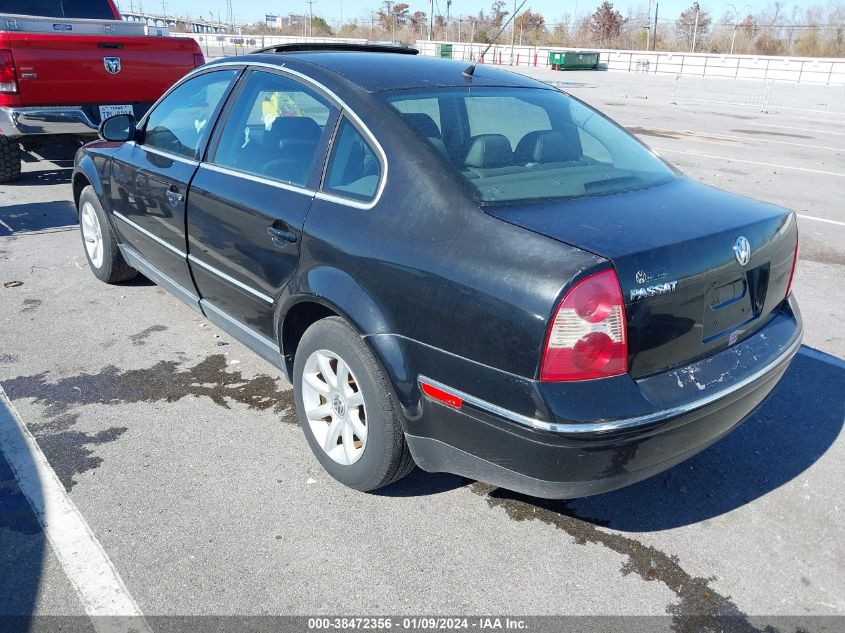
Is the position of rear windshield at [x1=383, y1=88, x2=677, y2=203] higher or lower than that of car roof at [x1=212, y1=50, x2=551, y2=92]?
lower

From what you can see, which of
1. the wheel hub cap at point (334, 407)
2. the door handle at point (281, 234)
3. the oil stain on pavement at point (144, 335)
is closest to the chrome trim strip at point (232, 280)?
the door handle at point (281, 234)

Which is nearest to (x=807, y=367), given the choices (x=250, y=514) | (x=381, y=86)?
(x=381, y=86)

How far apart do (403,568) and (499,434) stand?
69cm

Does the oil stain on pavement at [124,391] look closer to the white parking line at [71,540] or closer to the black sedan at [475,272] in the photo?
the white parking line at [71,540]

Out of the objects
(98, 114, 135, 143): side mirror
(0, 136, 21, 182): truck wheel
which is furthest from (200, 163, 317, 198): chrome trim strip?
(0, 136, 21, 182): truck wheel

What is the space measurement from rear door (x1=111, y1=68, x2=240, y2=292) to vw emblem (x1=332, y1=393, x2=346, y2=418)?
4.94 feet

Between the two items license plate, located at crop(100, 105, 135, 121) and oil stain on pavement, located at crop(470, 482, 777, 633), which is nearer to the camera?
oil stain on pavement, located at crop(470, 482, 777, 633)

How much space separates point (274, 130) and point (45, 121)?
5.55m

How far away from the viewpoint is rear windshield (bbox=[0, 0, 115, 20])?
9.70 m

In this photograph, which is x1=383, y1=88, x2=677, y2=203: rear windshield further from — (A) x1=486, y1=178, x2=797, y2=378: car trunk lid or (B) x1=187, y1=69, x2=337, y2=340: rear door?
(B) x1=187, y1=69, x2=337, y2=340: rear door

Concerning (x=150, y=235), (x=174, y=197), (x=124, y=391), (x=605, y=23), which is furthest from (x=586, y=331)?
(x=605, y=23)

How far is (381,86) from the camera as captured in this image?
10.0 ft

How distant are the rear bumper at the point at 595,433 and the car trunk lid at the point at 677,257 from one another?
4.0 inches

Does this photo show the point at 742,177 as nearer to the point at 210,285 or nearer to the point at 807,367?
the point at 807,367
